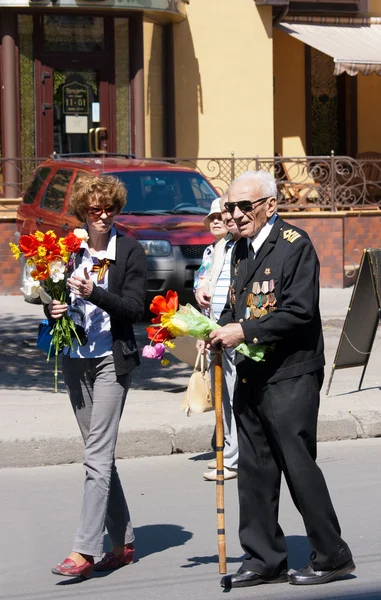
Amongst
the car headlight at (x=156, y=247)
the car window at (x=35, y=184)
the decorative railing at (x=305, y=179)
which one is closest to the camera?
the car headlight at (x=156, y=247)

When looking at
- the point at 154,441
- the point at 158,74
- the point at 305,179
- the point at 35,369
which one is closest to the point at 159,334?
the point at 154,441

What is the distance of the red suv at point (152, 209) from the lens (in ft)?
44.4

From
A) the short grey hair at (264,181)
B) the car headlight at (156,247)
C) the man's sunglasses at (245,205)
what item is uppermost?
the short grey hair at (264,181)

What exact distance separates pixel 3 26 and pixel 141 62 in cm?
226

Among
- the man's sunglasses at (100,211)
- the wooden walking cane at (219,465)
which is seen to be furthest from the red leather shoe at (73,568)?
the man's sunglasses at (100,211)

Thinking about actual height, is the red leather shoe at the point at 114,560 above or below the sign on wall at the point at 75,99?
below

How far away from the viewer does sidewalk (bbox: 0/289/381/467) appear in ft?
27.0

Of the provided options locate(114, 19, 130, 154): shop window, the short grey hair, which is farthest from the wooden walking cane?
locate(114, 19, 130, 154): shop window

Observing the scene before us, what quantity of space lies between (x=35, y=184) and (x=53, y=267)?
983 centimetres

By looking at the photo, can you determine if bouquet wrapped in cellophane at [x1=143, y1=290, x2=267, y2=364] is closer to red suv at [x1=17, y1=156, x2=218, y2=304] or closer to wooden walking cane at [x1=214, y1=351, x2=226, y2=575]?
wooden walking cane at [x1=214, y1=351, x2=226, y2=575]

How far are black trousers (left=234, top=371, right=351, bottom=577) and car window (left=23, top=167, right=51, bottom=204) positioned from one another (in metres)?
10.0

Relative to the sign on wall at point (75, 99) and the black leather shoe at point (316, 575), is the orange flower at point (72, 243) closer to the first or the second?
the black leather shoe at point (316, 575)

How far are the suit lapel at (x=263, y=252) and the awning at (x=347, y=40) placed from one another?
1395cm

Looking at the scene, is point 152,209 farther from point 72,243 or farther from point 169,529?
point 72,243
